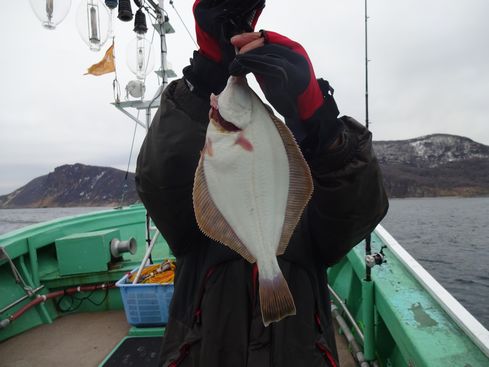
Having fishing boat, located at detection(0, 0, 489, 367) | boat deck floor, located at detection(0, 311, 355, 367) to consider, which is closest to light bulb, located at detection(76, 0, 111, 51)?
fishing boat, located at detection(0, 0, 489, 367)

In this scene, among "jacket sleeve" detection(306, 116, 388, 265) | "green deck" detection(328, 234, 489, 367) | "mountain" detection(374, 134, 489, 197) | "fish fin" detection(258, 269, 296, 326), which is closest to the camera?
"fish fin" detection(258, 269, 296, 326)

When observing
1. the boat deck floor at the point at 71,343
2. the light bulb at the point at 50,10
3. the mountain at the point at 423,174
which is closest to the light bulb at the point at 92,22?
the light bulb at the point at 50,10

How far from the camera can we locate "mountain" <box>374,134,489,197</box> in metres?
82.8

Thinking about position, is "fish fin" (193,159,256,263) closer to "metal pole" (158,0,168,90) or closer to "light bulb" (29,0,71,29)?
"metal pole" (158,0,168,90)

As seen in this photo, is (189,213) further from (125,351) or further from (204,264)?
(125,351)

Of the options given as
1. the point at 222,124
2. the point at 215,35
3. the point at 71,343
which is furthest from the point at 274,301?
the point at 71,343

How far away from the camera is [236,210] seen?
1.33 metres

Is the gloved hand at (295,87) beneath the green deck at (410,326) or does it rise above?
above

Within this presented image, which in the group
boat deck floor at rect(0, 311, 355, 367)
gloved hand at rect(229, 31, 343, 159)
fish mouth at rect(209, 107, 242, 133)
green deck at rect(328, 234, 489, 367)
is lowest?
boat deck floor at rect(0, 311, 355, 367)

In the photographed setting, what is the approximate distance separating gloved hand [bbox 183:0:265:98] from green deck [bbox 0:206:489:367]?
1875 mm

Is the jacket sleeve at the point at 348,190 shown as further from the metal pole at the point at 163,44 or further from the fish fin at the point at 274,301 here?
the metal pole at the point at 163,44

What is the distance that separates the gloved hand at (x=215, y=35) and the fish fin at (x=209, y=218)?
540 millimetres

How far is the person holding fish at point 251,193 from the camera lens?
1320 mm

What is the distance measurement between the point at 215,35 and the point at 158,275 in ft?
10.3
